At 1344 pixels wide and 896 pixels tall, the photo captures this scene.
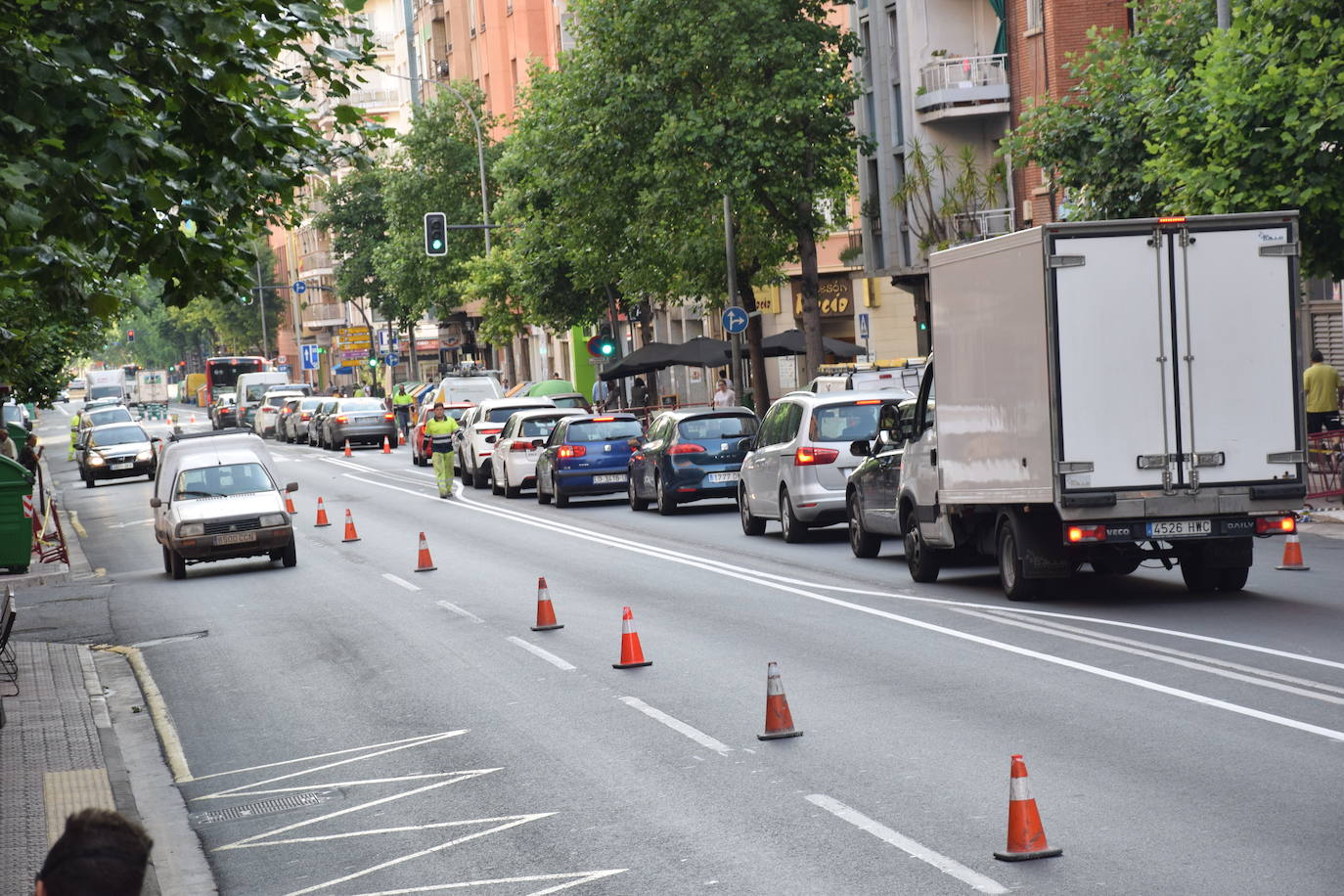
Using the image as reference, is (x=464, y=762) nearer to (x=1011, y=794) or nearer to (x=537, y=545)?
(x=1011, y=794)

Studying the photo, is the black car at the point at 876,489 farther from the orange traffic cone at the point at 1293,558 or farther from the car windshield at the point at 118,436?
the car windshield at the point at 118,436

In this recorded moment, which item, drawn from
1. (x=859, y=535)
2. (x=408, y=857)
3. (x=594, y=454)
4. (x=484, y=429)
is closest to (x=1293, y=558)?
(x=859, y=535)

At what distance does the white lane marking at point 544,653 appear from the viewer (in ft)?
47.0

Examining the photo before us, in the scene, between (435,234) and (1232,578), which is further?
(435,234)

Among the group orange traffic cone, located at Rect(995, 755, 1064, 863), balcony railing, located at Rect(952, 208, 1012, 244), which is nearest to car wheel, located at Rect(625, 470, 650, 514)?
balcony railing, located at Rect(952, 208, 1012, 244)

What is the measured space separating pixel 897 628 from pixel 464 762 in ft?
17.7

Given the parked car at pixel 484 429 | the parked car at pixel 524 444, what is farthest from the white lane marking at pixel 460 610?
the parked car at pixel 484 429

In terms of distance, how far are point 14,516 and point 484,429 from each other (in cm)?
1615

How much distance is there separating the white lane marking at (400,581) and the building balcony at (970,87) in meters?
25.7

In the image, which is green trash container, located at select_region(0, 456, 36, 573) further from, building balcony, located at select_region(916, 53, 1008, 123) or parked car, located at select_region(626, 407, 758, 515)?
building balcony, located at select_region(916, 53, 1008, 123)

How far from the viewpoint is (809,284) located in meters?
41.9

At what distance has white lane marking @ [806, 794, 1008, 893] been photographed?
750 centimetres

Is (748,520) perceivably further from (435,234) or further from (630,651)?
(435,234)

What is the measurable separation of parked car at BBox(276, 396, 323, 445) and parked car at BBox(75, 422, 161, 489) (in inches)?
606
